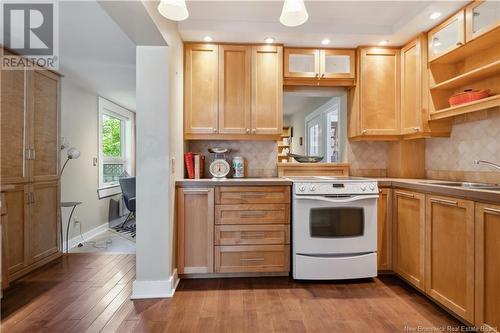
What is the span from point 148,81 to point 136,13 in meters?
0.55

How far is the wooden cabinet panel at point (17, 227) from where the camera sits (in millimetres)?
2462

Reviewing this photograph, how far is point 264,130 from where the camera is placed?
2.76m

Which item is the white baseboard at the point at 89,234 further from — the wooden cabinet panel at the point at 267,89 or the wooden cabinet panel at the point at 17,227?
the wooden cabinet panel at the point at 267,89

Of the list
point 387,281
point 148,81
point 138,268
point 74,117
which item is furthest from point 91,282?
point 387,281

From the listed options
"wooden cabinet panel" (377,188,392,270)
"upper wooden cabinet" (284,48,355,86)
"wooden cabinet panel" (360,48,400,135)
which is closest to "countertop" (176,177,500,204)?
"wooden cabinet panel" (377,188,392,270)

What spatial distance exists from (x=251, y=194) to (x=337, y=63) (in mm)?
1718

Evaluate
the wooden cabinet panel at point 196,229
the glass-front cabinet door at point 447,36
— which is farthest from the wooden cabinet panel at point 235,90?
the glass-front cabinet door at point 447,36

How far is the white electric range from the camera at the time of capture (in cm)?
238

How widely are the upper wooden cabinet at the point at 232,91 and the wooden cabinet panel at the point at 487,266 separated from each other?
5.74ft

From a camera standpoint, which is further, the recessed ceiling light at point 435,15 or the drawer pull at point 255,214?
the drawer pull at point 255,214

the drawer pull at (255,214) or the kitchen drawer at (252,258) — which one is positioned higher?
the drawer pull at (255,214)

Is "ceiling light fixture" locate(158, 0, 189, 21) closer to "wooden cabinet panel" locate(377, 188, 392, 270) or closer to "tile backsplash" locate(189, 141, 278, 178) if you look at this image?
"tile backsplash" locate(189, 141, 278, 178)

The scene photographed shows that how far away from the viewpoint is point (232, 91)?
2.73 m

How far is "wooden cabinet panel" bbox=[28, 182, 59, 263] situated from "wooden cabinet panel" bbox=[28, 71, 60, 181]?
0.47ft
